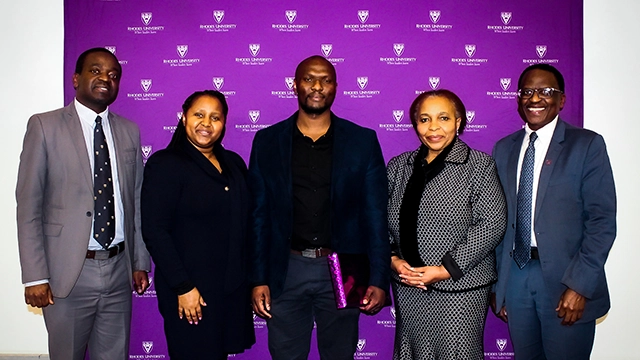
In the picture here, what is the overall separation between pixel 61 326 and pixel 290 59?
225 centimetres

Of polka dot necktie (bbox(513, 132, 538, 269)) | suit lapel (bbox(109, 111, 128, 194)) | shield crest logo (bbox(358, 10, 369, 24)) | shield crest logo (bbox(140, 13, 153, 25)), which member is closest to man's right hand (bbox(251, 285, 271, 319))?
suit lapel (bbox(109, 111, 128, 194))

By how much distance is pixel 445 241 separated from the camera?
7.33 ft

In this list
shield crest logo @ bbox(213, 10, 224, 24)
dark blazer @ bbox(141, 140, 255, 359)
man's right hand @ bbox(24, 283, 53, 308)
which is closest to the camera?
dark blazer @ bbox(141, 140, 255, 359)

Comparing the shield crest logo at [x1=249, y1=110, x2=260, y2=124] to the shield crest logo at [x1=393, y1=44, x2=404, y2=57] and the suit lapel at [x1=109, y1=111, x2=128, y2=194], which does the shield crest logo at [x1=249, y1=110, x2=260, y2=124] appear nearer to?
the suit lapel at [x1=109, y1=111, x2=128, y2=194]

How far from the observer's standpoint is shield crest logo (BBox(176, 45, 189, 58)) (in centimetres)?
330

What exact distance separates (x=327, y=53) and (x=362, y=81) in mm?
335

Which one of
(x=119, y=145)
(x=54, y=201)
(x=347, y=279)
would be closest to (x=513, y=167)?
(x=347, y=279)

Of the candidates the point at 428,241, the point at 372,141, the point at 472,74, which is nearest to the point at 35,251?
the point at 372,141

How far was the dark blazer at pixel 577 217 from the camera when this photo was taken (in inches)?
88.4

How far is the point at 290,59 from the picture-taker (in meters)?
3.29

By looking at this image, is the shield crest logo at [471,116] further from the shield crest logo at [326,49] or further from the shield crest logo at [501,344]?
the shield crest logo at [501,344]

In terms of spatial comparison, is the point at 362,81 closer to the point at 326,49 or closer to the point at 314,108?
the point at 326,49

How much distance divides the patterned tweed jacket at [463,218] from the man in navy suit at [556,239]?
8.6 inches

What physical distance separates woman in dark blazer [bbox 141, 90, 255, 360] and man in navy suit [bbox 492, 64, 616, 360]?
1485mm
